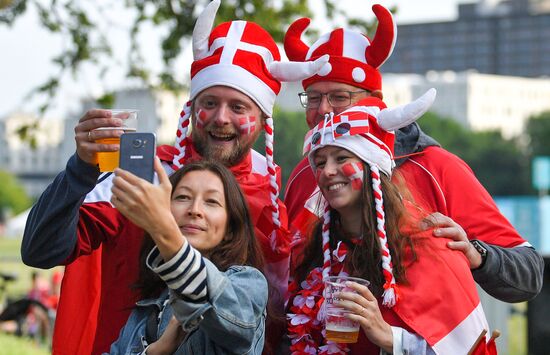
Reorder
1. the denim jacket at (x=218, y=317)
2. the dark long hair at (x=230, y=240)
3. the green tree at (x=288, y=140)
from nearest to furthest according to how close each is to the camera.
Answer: the denim jacket at (x=218, y=317) → the dark long hair at (x=230, y=240) → the green tree at (x=288, y=140)

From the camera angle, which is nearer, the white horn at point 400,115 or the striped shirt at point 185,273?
the striped shirt at point 185,273

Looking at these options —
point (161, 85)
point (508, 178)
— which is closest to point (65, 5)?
point (161, 85)

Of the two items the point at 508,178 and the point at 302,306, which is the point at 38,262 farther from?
the point at 508,178

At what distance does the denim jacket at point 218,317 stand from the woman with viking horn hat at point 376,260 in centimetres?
39

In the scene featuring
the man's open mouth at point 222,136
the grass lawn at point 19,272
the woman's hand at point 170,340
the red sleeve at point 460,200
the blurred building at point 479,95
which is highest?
the blurred building at point 479,95

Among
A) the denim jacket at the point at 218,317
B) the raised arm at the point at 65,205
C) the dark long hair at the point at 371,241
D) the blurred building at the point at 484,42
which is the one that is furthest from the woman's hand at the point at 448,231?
the blurred building at the point at 484,42

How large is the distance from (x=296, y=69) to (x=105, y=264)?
1101mm

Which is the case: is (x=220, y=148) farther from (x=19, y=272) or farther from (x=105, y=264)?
(x=19, y=272)

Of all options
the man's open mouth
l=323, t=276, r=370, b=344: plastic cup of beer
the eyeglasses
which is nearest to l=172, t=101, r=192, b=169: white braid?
the man's open mouth

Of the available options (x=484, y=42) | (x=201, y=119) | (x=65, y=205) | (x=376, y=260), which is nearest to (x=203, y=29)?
(x=201, y=119)

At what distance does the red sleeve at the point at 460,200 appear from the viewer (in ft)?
14.2

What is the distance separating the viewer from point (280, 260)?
409cm

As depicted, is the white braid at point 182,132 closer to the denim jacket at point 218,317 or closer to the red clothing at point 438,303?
the denim jacket at point 218,317

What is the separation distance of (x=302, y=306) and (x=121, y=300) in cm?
69
